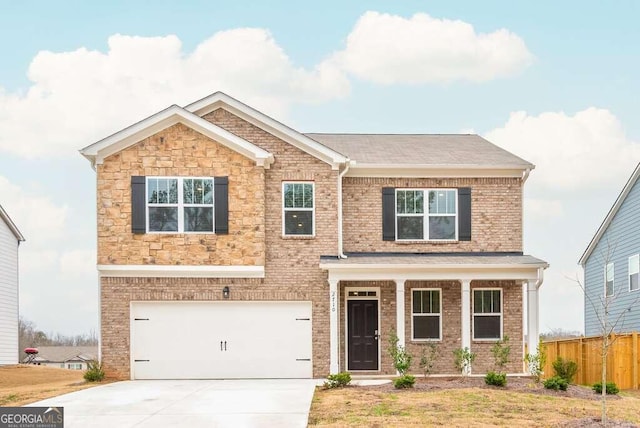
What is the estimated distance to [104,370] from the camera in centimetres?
2284

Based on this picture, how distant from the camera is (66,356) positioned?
273ft

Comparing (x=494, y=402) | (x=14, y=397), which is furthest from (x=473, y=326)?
(x=14, y=397)

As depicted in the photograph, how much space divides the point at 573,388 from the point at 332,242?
24.2 feet

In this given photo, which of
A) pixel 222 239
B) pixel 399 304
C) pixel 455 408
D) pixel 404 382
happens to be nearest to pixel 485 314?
pixel 399 304

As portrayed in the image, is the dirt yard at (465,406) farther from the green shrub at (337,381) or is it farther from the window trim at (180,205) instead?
the window trim at (180,205)

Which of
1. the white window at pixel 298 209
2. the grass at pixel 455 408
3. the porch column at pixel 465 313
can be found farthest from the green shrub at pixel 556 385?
the white window at pixel 298 209

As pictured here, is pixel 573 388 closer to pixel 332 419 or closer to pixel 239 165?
pixel 332 419

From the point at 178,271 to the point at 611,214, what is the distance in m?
17.9

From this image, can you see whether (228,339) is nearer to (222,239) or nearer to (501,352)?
(222,239)

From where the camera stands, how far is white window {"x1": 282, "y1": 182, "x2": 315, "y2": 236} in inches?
918

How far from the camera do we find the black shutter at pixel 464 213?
2428 cm

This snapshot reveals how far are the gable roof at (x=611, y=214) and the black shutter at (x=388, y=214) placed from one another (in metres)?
10.3

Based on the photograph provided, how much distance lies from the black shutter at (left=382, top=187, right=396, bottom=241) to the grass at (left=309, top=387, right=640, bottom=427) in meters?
6.11

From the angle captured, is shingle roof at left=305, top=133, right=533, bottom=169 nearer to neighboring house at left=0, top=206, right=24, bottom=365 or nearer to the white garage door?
the white garage door
